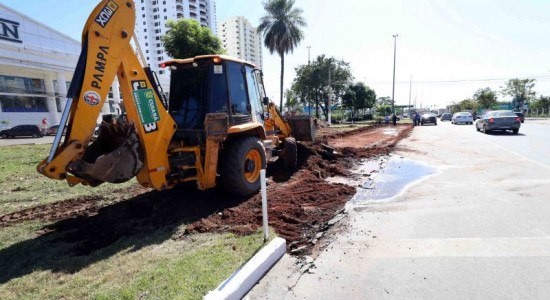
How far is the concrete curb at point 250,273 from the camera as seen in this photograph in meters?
3.07

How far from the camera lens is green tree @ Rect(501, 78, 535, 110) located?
222 feet

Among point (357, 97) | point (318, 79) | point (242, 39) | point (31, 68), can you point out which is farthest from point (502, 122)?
point (242, 39)

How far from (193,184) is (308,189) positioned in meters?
2.53

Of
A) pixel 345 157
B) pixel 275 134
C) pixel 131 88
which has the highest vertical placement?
pixel 131 88

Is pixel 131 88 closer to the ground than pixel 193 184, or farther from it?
farther from it

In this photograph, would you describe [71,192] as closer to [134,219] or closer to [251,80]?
[134,219]

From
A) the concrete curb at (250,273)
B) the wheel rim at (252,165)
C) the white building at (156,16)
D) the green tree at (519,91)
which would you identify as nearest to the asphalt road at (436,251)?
the concrete curb at (250,273)

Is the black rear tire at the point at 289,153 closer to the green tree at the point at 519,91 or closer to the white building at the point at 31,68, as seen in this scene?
the white building at the point at 31,68

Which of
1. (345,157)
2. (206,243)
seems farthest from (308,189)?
(345,157)

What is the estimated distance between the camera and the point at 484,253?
4.00 meters

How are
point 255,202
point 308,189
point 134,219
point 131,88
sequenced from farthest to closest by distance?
1. point 308,189
2. point 255,202
3. point 134,219
4. point 131,88

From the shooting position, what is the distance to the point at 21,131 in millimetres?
32469

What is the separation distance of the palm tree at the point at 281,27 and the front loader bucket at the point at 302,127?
2937cm

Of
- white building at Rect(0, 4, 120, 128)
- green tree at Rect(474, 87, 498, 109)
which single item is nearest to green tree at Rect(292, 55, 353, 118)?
white building at Rect(0, 4, 120, 128)
